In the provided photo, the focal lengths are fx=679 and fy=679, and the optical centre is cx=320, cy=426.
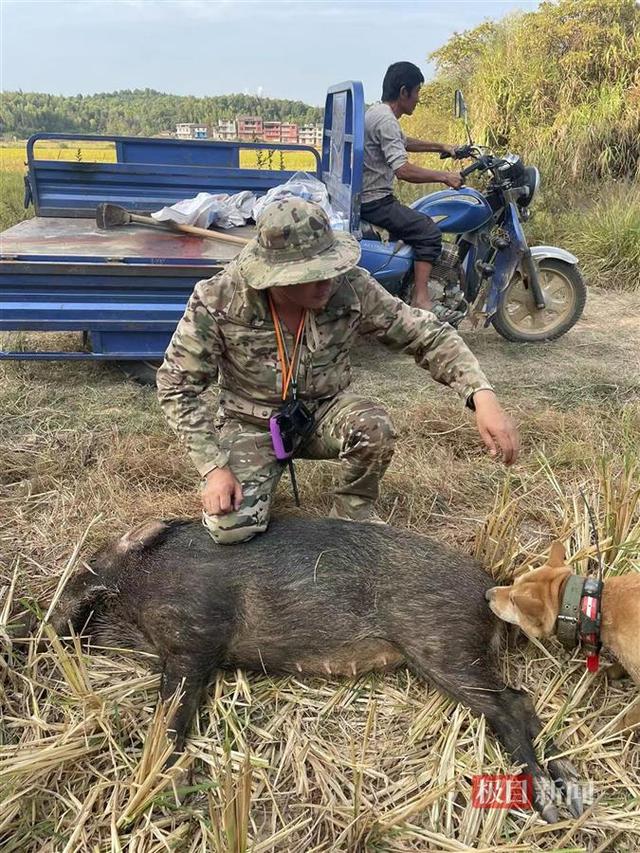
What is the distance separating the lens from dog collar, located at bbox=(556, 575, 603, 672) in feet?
7.02

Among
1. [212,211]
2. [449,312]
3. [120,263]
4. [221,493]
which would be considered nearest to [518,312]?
[449,312]

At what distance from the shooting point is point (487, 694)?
2.31 meters

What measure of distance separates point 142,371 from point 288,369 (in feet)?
7.64

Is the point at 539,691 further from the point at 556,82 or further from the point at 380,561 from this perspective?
the point at 556,82

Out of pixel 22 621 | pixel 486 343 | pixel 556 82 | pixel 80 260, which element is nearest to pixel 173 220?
pixel 80 260

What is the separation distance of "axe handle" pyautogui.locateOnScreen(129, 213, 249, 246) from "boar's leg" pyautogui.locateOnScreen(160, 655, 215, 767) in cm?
350

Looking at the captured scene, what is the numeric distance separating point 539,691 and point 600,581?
1.70 feet

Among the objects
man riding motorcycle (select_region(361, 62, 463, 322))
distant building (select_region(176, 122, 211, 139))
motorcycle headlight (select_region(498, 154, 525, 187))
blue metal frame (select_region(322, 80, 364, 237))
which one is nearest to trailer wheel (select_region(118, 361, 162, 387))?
blue metal frame (select_region(322, 80, 364, 237))

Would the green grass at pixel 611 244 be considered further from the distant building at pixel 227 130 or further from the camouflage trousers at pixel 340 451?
the camouflage trousers at pixel 340 451

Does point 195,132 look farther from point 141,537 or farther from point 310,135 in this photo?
point 141,537

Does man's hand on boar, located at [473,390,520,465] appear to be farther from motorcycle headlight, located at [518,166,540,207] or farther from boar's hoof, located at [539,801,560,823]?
motorcycle headlight, located at [518,166,540,207]

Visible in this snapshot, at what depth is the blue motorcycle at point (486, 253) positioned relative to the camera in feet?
17.6

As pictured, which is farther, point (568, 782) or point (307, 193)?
point (307, 193)

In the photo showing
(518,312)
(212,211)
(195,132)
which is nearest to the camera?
(212,211)
